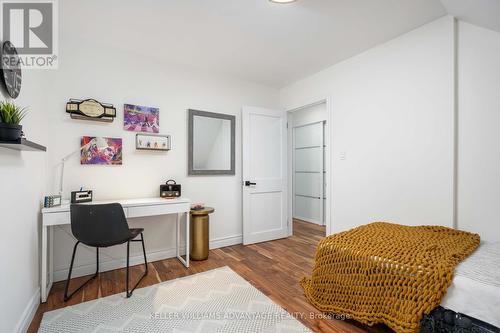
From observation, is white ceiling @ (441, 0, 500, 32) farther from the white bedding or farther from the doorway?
the doorway

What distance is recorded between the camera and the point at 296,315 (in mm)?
1788

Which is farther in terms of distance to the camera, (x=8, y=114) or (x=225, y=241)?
(x=225, y=241)

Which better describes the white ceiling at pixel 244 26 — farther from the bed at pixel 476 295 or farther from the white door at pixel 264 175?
the bed at pixel 476 295

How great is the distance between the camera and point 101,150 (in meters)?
2.57

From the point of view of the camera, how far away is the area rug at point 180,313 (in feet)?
5.44

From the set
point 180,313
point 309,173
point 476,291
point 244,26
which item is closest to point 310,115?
point 309,173

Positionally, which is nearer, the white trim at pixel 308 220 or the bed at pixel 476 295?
the bed at pixel 476 295

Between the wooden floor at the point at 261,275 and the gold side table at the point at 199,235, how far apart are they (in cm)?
9

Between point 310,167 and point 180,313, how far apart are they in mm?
3878

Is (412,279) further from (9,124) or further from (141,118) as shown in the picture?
(141,118)

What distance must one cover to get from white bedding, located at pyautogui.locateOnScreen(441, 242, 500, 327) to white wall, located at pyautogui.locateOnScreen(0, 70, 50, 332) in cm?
244

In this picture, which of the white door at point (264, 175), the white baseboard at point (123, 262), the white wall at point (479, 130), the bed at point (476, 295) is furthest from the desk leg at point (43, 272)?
the white wall at point (479, 130)

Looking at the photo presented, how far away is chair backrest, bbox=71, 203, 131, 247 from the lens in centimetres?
196

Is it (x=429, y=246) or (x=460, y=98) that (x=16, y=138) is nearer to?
(x=429, y=246)
